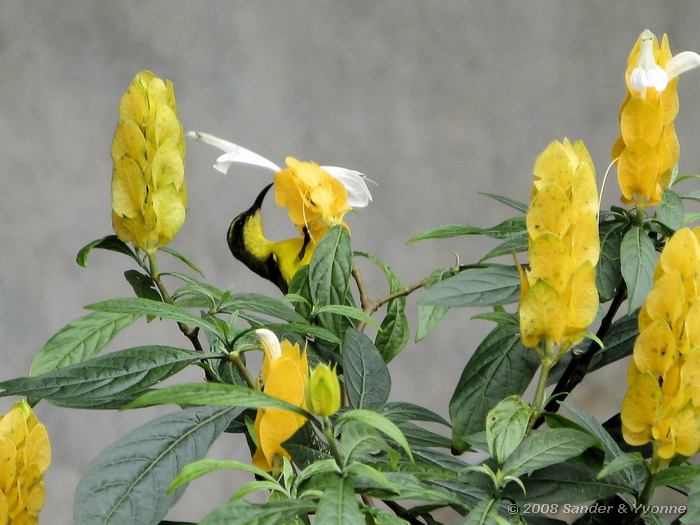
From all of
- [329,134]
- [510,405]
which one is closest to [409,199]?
[329,134]

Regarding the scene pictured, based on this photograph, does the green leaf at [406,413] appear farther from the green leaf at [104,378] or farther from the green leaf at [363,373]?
the green leaf at [104,378]

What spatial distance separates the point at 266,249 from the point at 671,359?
1.13ft

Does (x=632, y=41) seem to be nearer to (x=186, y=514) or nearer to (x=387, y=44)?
(x=387, y=44)

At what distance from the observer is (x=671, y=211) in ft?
1.74

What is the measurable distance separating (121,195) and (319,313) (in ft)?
0.44

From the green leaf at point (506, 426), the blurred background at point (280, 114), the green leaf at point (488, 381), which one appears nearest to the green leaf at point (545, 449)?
the green leaf at point (506, 426)

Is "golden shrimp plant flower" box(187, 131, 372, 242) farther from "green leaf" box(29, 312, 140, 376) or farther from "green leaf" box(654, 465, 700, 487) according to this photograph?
"green leaf" box(654, 465, 700, 487)

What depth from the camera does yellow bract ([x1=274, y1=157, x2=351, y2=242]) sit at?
25.4 inches

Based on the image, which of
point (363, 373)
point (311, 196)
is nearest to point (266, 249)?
point (311, 196)

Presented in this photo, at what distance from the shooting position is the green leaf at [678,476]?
41cm

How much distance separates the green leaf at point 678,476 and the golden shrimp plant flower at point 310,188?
284 millimetres

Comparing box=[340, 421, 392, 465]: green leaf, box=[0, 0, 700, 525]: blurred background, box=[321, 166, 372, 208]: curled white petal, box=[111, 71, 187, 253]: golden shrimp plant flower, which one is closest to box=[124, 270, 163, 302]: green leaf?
box=[111, 71, 187, 253]: golden shrimp plant flower

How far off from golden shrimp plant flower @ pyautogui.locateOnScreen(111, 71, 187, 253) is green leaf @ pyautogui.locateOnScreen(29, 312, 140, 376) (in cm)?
7

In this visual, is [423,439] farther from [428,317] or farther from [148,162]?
[148,162]
